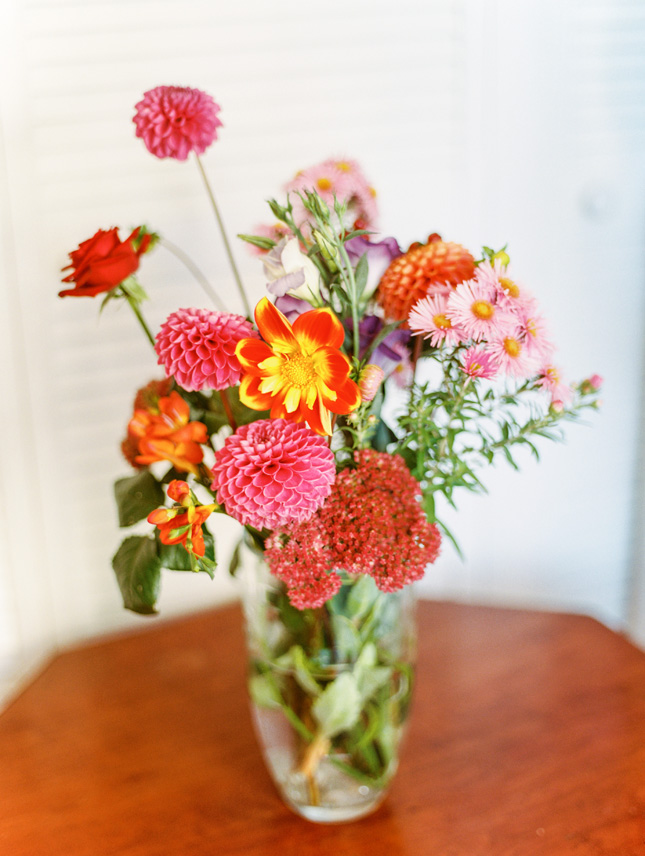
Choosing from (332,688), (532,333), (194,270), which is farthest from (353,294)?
(194,270)

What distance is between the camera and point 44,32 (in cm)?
91

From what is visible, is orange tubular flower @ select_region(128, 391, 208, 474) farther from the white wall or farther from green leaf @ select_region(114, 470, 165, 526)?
the white wall

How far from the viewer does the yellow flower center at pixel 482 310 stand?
21.3 inches

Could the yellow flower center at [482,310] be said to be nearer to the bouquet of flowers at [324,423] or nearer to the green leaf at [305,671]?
the bouquet of flowers at [324,423]

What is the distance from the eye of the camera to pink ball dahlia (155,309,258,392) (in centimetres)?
54

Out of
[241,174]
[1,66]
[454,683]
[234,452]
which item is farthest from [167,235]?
[454,683]

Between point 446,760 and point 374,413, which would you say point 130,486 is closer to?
point 374,413

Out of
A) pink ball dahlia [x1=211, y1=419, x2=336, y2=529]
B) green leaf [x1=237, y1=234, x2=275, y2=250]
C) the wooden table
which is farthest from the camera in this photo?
the wooden table

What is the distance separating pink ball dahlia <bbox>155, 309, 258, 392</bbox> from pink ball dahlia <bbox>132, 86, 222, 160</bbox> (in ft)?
0.65

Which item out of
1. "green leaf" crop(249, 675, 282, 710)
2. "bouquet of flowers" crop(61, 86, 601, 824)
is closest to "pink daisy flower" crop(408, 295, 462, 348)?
"bouquet of flowers" crop(61, 86, 601, 824)

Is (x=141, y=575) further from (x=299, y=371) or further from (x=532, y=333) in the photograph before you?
(x=532, y=333)

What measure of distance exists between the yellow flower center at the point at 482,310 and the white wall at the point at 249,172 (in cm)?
57

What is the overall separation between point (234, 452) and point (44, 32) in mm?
688

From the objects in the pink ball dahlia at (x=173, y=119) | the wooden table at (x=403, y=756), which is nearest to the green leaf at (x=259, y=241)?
the pink ball dahlia at (x=173, y=119)
